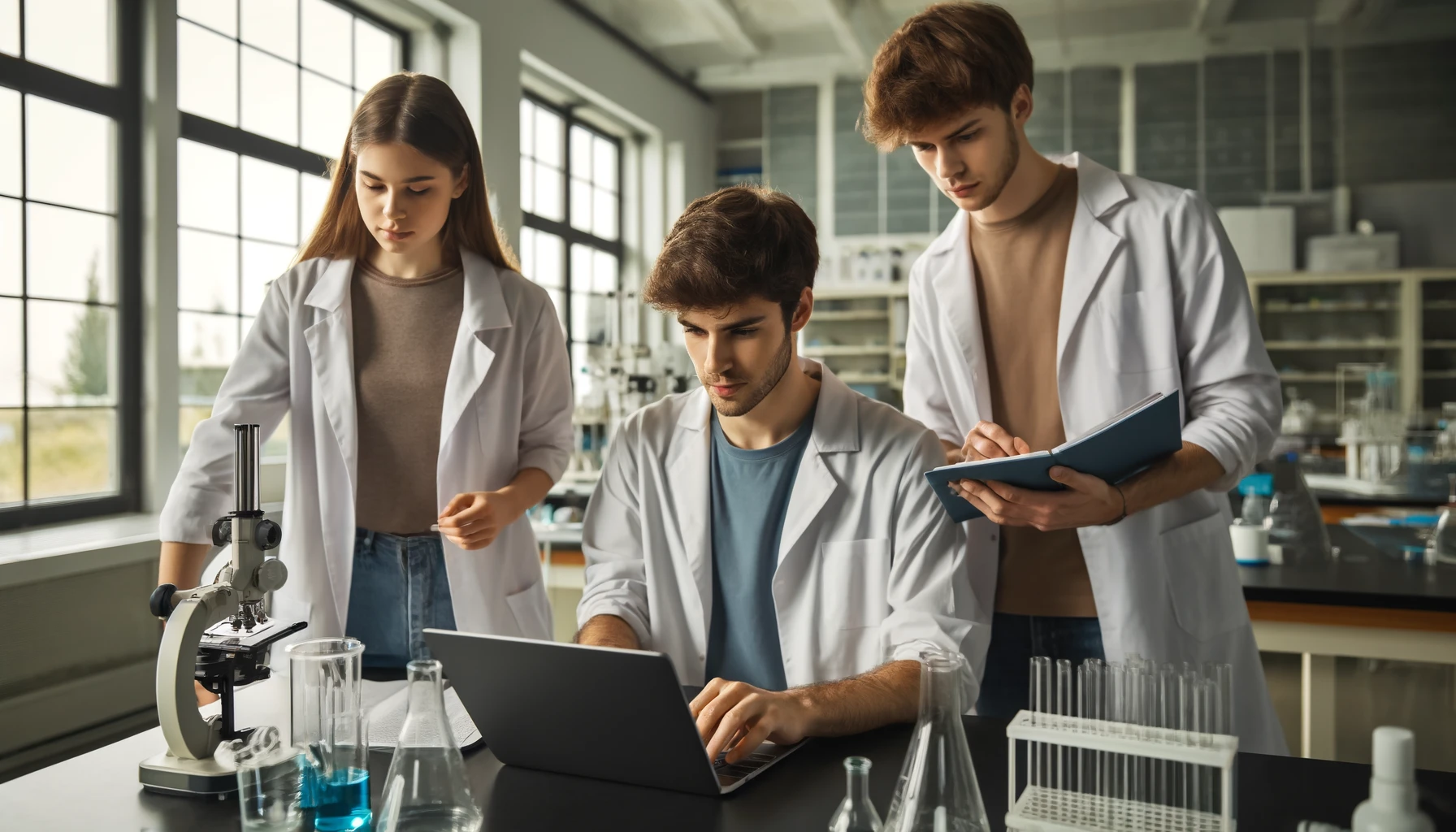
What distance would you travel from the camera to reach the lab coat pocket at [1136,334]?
169cm

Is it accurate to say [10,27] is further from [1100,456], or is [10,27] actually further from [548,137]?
[548,137]

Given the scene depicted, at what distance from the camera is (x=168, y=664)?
1.11m

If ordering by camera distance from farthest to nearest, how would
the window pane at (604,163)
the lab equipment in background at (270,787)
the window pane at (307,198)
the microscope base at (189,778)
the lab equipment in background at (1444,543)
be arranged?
the window pane at (604,163)
the window pane at (307,198)
the lab equipment in background at (1444,543)
the microscope base at (189,778)
the lab equipment in background at (270,787)

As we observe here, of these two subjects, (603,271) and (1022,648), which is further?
(603,271)

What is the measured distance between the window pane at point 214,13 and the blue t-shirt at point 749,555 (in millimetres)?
3241

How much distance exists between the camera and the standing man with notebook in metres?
1.63

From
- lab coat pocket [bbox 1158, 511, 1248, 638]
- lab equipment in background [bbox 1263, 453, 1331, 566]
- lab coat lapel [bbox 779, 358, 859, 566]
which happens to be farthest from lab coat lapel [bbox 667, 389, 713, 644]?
lab equipment in background [bbox 1263, 453, 1331, 566]

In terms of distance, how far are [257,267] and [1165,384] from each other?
3588mm

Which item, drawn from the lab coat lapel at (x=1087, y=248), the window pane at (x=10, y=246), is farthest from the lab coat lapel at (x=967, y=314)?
the window pane at (x=10, y=246)

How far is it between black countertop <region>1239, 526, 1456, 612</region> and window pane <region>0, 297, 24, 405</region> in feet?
10.7

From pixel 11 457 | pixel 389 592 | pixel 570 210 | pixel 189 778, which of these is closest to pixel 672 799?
pixel 189 778

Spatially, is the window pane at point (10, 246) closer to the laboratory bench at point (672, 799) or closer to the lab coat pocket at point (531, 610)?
the lab coat pocket at point (531, 610)

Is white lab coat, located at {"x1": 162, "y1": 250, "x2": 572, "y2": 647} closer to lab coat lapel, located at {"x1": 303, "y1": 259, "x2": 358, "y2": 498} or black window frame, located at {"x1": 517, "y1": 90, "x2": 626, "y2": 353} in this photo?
lab coat lapel, located at {"x1": 303, "y1": 259, "x2": 358, "y2": 498}

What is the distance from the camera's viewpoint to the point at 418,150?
163cm
